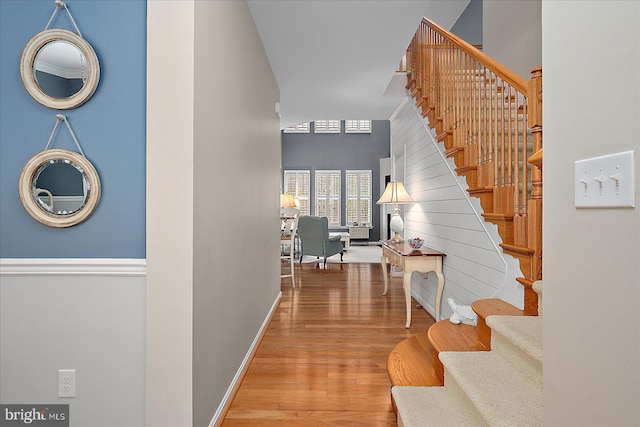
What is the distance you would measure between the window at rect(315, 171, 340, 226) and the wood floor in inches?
275

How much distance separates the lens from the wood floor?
211 centimetres

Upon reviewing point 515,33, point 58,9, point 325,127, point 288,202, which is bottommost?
point 288,202

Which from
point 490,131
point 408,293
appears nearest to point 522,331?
point 490,131

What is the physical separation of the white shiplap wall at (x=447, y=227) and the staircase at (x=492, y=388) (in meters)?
0.63

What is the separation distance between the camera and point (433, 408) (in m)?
1.74

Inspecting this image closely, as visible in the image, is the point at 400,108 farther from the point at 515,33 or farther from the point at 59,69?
the point at 59,69

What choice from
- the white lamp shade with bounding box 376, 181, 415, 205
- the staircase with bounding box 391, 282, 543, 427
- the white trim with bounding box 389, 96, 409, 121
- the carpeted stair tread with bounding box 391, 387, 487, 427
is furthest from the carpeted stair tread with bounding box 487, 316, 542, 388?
the white trim with bounding box 389, 96, 409, 121

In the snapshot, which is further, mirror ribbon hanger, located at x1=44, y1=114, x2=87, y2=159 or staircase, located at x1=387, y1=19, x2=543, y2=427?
mirror ribbon hanger, located at x1=44, y1=114, x2=87, y2=159

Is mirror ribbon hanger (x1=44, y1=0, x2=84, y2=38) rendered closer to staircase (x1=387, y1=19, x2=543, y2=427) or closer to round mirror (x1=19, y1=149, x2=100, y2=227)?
round mirror (x1=19, y1=149, x2=100, y2=227)

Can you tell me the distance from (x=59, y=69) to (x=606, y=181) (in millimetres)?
2070

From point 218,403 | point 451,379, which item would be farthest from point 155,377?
point 451,379

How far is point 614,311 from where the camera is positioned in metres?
0.74

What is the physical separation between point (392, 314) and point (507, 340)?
7.78ft

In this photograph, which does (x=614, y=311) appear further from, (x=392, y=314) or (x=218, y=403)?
(x=392, y=314)
